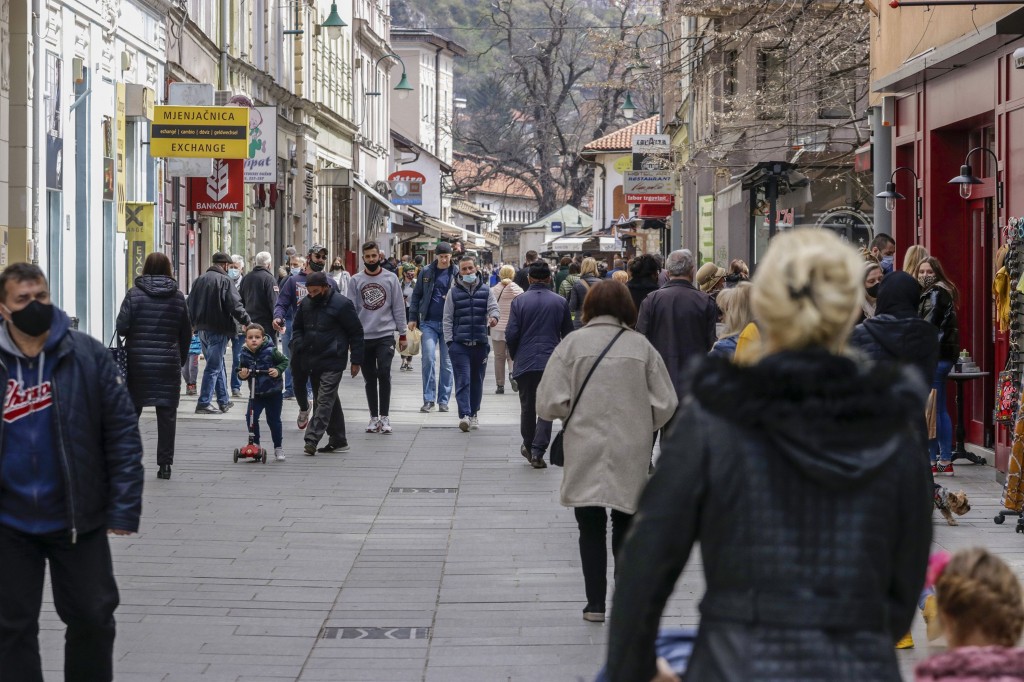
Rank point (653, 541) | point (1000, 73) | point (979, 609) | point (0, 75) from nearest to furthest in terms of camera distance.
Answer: point (653, 541) < point (979, 609) < point (1000, 73) < point (0, 75)

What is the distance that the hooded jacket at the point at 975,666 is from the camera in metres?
3.41

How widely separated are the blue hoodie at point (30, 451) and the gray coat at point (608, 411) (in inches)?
109

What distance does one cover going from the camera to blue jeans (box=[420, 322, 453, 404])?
60.5 ft

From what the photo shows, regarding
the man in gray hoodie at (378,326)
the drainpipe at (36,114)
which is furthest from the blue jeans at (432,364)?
the drainpipe at (36,114)

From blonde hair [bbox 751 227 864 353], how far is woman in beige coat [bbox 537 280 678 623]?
4484 mm

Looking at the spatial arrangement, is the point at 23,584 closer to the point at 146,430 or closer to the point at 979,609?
the point at 979,609

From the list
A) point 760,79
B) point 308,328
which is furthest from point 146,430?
point 760,79

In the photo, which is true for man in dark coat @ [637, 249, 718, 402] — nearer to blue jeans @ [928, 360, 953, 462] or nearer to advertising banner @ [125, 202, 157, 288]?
blue jeans @ [928, 360, 953, 462]

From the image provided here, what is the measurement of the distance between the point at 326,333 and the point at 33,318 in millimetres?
9399

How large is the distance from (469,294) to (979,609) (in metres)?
13.4

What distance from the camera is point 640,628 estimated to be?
313 cm

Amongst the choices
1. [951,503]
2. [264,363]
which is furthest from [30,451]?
[264,363]

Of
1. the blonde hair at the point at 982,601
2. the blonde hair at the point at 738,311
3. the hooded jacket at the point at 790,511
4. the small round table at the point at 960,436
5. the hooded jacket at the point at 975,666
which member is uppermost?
the blonde hair at the point at 738,311

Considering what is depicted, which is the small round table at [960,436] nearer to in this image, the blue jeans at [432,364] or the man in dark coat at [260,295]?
the blue jeans at [432,364]
